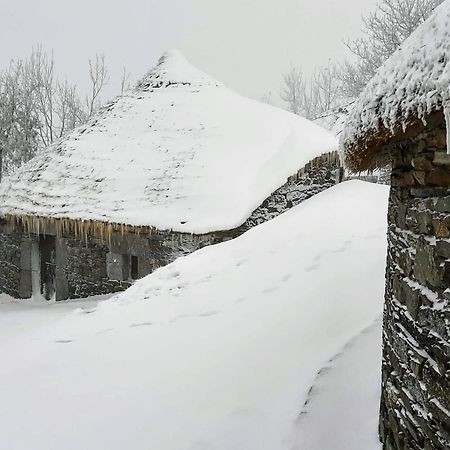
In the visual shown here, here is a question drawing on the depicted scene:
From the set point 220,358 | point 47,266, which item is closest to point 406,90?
point 220,358

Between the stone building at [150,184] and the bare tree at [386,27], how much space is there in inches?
212

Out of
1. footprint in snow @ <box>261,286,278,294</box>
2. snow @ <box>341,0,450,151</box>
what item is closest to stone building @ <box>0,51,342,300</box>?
footprint in snow @ <box>261,286,278,294</box>

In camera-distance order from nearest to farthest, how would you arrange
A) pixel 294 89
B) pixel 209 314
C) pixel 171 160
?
pixel 209 314, pixel 171 160, pixel 294 89

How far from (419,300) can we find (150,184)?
24.2 ft

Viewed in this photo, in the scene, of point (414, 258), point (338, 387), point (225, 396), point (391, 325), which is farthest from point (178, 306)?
point (414, 258)

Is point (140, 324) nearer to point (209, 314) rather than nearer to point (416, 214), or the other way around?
point (209, 314)

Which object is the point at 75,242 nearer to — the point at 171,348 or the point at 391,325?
the point at 171,348

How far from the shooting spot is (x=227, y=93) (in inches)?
465

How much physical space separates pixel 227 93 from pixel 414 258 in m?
10.2

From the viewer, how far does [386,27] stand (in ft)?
50.1

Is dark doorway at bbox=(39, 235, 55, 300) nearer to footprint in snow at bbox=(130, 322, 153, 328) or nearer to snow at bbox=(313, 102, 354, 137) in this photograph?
footprint in snow at bbox=(130, 322, 153, 328)

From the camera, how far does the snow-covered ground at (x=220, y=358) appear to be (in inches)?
125

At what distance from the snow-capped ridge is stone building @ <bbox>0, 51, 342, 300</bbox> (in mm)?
52

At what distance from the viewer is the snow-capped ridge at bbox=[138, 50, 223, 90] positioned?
39.0ft
